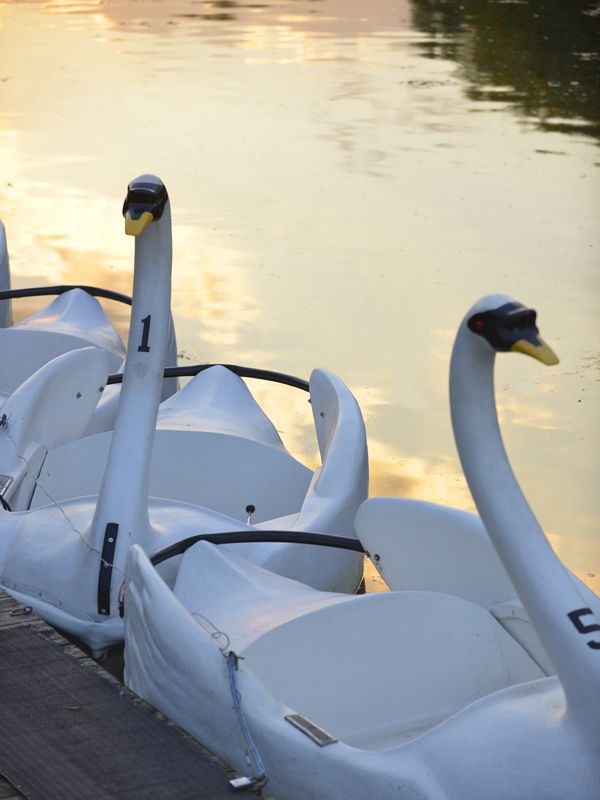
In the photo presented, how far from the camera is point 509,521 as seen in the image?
3.94 m

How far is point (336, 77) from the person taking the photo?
16953 millimetres

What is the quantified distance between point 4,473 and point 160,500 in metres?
0.70

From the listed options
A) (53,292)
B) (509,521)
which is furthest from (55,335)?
(509,521)

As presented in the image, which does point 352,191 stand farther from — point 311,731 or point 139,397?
point 311,731

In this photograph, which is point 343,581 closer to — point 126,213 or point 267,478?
point 267,478

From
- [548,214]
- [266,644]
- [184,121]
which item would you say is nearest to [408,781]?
[266,644]

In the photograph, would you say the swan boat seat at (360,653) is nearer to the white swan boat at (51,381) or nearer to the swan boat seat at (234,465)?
the swan boat seat at (234,465)

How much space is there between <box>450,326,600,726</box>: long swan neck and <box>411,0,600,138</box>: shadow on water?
1134cm

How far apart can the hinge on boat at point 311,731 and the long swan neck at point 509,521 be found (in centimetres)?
60

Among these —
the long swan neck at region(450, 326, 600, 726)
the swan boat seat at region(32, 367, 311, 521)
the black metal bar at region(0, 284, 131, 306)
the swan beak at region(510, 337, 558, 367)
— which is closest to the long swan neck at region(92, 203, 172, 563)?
→ the swan boat seat at region(32, 367, 311, 521)

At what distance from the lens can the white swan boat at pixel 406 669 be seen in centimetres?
375

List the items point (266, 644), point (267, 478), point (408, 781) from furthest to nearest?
point (267, 478)
point (266, 644)
point (408, 781)

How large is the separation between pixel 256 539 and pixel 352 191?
8.08 metres

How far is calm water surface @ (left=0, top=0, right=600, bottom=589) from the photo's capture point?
8531 millimetres
